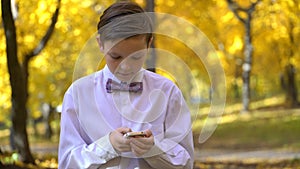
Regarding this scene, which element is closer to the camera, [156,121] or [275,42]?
[156,121]

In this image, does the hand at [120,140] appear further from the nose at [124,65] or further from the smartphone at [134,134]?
the nose at [124,65]

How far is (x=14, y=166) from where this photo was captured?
772 centimetres

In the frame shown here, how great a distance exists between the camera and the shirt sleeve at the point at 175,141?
213 cm

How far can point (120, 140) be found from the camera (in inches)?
79.0

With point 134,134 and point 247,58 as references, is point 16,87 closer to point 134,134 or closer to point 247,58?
point 134,134

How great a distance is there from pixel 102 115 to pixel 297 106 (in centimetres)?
2306

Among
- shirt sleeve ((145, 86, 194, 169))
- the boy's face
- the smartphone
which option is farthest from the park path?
the smartphone

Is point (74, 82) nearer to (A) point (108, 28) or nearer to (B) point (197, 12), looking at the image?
(A) point (108, 28)

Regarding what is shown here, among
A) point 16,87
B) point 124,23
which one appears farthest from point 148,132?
point 16,87

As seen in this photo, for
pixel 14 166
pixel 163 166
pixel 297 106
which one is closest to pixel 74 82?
pixel 163 166

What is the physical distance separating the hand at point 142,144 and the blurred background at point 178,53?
4.01 metres

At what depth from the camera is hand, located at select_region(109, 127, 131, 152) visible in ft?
6.57

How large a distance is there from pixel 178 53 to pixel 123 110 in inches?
263

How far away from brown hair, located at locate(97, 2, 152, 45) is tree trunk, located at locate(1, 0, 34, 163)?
5.96m
